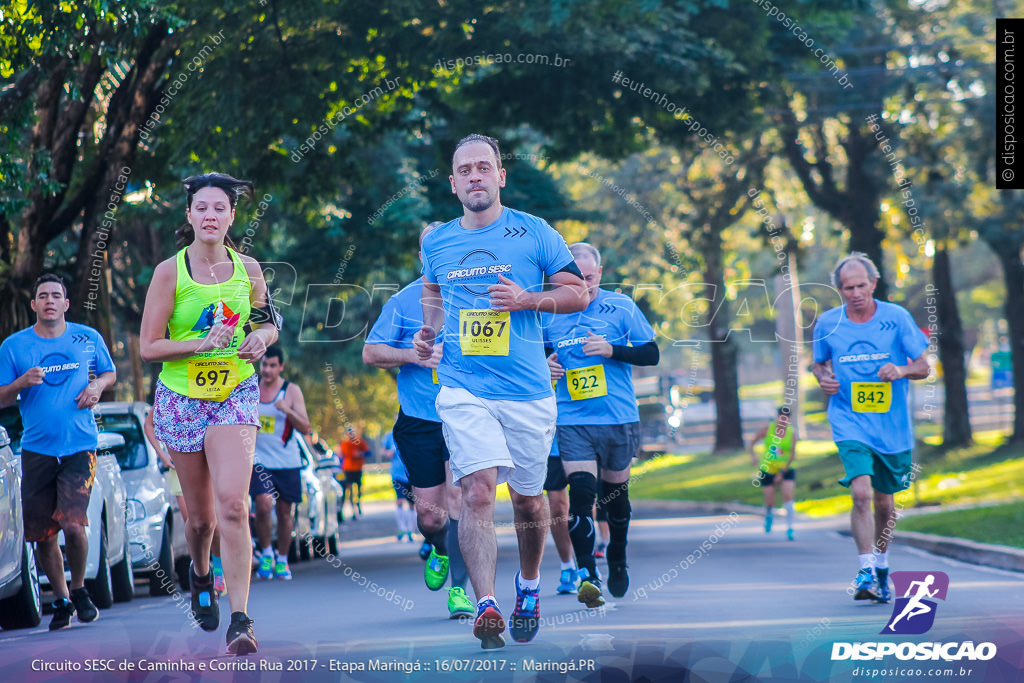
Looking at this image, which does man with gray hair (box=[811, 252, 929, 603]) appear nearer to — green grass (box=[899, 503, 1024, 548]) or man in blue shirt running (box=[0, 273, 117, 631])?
green grass (box=[899, 503, 1024, 548])

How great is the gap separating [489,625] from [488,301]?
4.87ft

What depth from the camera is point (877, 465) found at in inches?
396

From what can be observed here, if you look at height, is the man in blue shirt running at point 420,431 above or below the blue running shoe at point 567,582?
above

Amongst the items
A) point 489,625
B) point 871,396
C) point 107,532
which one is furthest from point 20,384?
point 871,396

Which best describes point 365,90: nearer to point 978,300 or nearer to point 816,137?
point 816,137

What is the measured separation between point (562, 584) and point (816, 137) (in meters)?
21.8

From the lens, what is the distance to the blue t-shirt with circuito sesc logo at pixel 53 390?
379 inches

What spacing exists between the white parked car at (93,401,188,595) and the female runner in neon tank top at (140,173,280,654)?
5.31 metres

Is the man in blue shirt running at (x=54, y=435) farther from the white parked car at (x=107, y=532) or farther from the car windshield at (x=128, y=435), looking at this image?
the car windshield at (x=128, y=435)

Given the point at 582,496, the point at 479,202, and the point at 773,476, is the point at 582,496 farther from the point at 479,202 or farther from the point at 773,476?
the point at 773,476

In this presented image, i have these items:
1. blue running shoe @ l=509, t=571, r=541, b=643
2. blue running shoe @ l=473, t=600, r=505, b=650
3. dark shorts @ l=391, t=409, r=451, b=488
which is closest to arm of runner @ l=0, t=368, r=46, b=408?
dark shorts @ l=391, t=409, r=451, b=488

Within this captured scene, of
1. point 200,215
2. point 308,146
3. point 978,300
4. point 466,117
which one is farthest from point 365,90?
point 978,300

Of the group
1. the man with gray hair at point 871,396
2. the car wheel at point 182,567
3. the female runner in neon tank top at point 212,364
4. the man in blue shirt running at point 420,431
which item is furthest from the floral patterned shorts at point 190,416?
the car wheel at point 182,567

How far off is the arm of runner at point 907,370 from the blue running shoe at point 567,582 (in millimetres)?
2570
